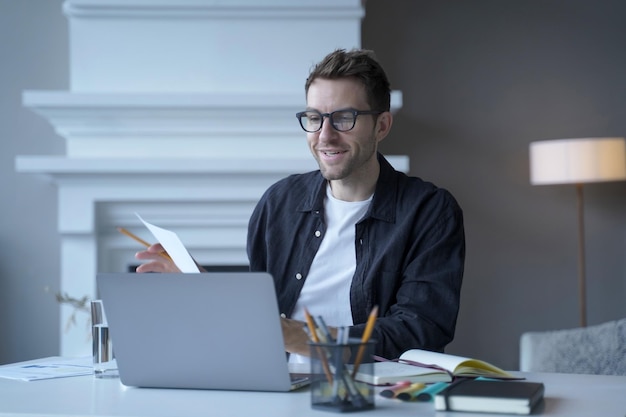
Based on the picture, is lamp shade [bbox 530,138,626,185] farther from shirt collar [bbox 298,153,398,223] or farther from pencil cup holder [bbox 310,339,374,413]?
pencil cup holder [bbox 310,339,374,413]

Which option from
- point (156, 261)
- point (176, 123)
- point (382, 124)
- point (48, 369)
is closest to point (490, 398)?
point (156, 261)

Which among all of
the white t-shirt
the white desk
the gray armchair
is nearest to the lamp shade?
the gray armchair

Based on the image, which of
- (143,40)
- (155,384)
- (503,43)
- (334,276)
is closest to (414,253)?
(334,276)

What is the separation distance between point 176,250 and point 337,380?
0.44 m

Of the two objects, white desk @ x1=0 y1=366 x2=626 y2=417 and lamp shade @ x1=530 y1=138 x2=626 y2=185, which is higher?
lamp shade @ x1=530 y1=138 x2=626 y2=185

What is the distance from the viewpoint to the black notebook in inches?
43.0

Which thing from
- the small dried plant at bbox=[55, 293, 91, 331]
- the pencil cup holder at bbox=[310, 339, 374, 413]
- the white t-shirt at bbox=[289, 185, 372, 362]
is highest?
the white t-shirt at bbox=[289, 185, 372, 362]

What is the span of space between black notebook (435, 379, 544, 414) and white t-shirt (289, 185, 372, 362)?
2.59 ft

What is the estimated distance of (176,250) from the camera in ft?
4.74

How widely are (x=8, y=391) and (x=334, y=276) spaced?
0.85m

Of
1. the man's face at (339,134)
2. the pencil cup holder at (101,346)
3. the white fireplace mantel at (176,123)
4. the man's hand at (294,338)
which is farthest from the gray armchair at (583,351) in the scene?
the pencil cup holder at (101,346)

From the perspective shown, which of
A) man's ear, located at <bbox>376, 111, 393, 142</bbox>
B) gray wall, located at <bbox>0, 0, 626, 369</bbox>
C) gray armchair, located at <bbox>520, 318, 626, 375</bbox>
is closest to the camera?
man's ear, located at <bbox>376, 111, 393, 142</bbox>

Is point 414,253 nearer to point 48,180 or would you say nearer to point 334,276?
point 334,276

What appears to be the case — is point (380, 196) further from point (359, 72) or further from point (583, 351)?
point (583, 351)
